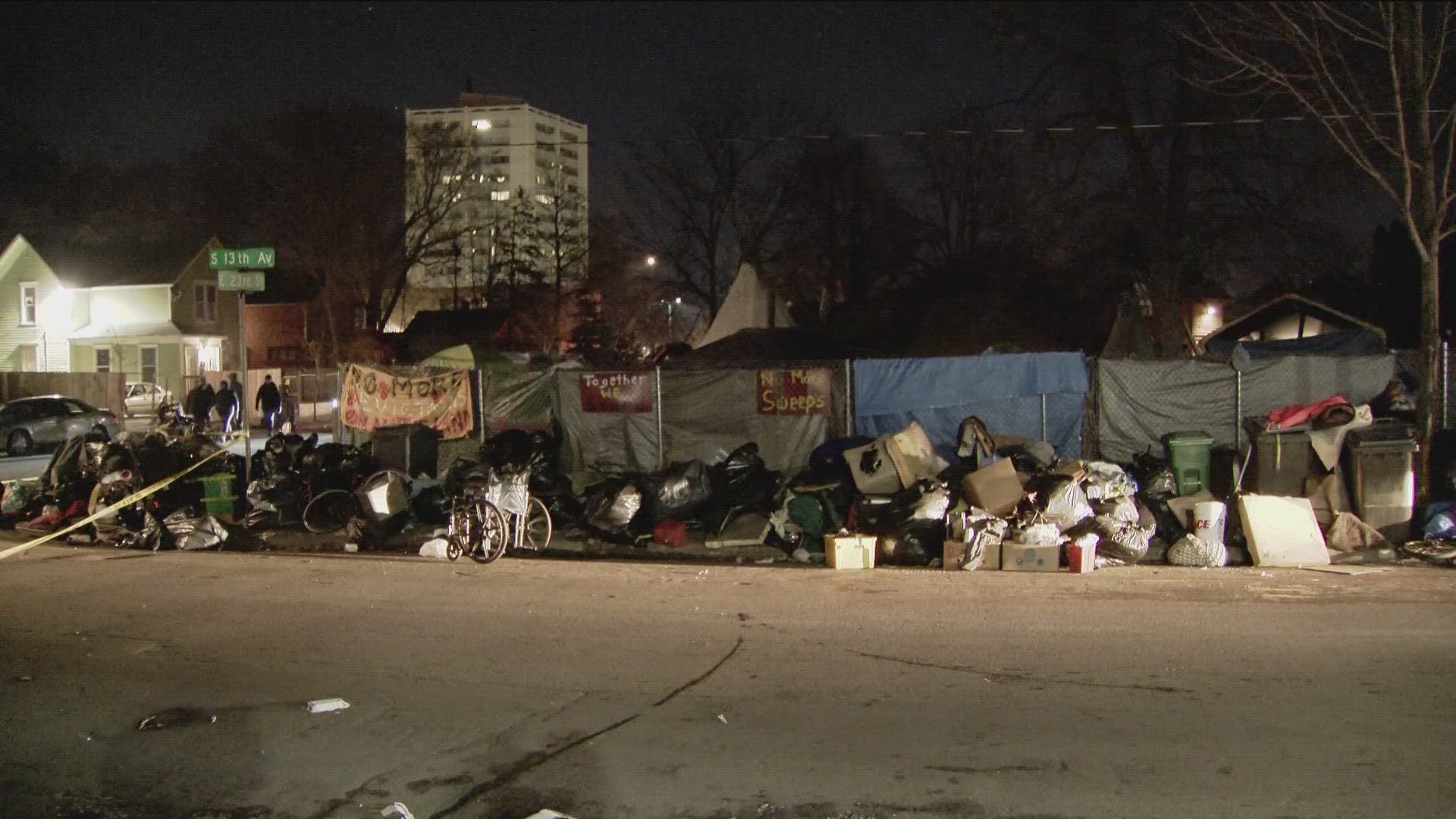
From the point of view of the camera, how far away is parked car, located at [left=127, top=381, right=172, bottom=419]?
37.7m

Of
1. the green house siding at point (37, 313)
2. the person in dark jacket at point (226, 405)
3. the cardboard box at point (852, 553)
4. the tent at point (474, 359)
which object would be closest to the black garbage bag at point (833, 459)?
the cardboard box at point (852, 553)

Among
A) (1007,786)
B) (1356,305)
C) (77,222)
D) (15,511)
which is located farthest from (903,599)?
(77,222)

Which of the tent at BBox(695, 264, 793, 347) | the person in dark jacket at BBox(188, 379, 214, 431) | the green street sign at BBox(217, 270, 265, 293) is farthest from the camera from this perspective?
the person in dark jacket at BBox(188, 379, 214, 431)

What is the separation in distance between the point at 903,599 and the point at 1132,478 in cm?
406

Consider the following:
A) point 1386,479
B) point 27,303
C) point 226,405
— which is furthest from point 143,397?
point 1386,479

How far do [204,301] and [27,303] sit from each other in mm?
6366

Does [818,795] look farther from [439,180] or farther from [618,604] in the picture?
[439,180]

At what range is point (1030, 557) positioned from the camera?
34.6ft

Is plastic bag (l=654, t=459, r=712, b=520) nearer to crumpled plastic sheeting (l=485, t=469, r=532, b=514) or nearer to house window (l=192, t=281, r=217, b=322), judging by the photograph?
crumpled plastic sheeting (l=485, t=469, r=532, b=514)

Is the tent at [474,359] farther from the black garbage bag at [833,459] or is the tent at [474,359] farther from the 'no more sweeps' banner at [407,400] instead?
the black garbage bag at [833,459]

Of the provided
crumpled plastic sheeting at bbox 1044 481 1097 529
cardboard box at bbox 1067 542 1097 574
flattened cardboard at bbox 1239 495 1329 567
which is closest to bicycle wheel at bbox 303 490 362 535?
crumpled plastic sheeting at bbox 1044 481 1097 529

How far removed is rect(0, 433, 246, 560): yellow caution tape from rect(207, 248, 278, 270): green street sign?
2.45m

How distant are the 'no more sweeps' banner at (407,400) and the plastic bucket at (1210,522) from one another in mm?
10026

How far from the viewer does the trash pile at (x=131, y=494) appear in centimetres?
1291
